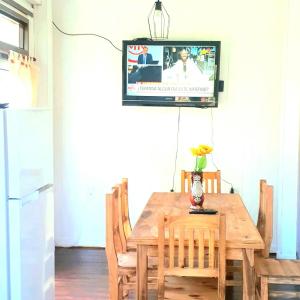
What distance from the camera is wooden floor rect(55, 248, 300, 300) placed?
3.58 meters

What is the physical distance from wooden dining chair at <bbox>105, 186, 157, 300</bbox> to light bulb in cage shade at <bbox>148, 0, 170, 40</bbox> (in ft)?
6.60

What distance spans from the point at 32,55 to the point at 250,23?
7.08 ft

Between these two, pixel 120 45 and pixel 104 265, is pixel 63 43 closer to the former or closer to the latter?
pixel 120 45

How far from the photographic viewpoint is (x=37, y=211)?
8.95 ft

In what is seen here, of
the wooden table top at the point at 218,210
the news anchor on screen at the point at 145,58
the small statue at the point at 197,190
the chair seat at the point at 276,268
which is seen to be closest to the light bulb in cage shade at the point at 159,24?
the news anchor on screen at the point at 145,58

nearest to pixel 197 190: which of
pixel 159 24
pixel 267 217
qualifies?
pixel 267 217

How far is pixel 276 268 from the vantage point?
2904 mm

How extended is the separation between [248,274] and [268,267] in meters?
0.35

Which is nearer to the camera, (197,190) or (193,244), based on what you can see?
(193,244)

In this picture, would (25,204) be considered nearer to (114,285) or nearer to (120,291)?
(114,285)

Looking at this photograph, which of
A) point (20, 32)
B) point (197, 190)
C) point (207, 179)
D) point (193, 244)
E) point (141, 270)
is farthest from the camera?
point (20, 32)

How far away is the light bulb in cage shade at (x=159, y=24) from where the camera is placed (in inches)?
178

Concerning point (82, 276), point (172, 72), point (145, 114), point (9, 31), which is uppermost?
point (9, 31)

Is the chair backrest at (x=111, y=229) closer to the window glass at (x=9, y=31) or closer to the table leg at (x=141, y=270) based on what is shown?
the table leg at (x=141, y=270)
